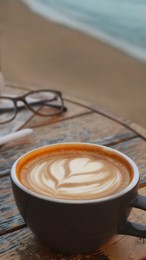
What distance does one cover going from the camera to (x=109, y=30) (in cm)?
276

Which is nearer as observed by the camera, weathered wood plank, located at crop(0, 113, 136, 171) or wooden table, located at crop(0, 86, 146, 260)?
wooden table, located at crop(0, 86, 146, 260)

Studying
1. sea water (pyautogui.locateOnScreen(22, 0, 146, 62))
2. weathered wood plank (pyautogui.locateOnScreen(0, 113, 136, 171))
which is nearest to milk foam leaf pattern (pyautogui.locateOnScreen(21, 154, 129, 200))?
weathered wood plank (pyautogui.locateOnScreen(0, 113, 136, 171))

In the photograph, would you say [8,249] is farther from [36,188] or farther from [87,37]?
[87,37]

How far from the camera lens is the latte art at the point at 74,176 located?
436 mm

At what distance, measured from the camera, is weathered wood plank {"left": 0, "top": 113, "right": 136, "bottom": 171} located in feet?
2.34

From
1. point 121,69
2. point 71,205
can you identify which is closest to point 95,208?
point 71,205

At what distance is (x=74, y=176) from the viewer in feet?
1.53

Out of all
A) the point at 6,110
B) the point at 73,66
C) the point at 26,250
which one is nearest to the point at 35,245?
the point at 26,250

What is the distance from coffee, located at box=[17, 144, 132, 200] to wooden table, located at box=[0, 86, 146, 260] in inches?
2.8

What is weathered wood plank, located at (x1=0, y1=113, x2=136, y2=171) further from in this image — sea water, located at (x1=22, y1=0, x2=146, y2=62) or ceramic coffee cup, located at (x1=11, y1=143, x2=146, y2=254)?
sea water, located at (x1=22, y1=0, x2=146, y2=62)

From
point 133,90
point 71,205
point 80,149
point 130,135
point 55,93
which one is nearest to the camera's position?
point 71,205

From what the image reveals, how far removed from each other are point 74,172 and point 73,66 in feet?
7.24

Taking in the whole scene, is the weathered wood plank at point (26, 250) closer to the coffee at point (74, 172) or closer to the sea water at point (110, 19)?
the coffee at point (74, 172)

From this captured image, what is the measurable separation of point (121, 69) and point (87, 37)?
0.48m
